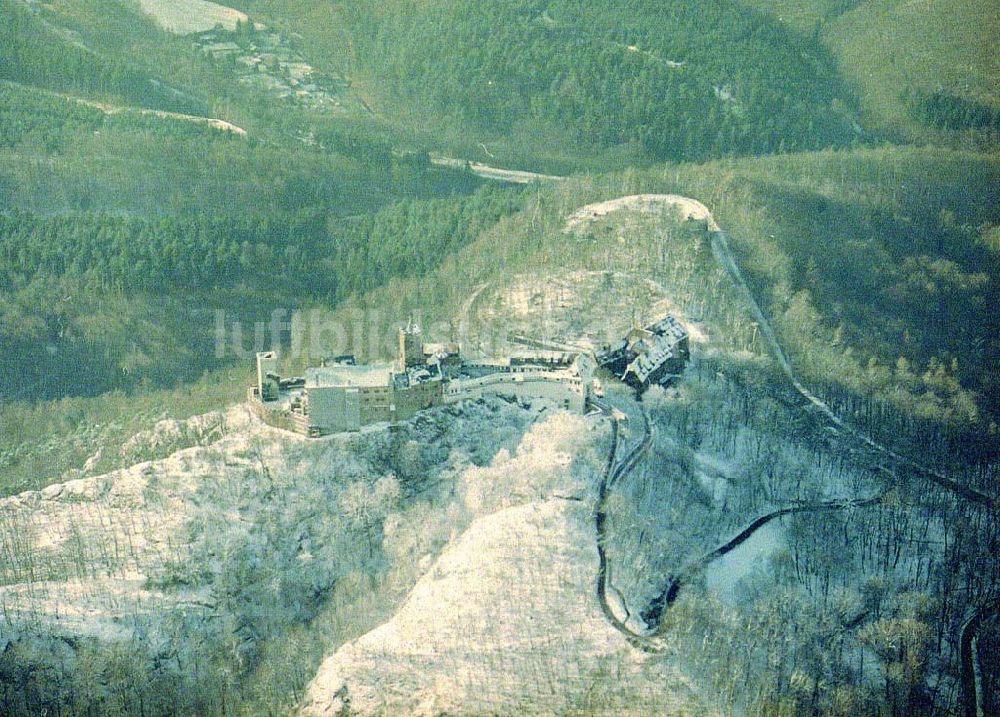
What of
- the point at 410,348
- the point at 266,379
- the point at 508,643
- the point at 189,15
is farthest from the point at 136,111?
the point at 508,643

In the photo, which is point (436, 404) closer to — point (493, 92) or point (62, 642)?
point (62, 642)

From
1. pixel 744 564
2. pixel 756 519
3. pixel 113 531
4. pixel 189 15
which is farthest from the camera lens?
pixel 189 15

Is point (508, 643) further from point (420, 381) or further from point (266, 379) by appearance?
point (266, 379)

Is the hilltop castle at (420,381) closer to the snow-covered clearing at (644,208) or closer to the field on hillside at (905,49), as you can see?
the snow-covered clearing at (644,208)

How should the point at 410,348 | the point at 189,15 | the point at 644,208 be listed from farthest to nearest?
the point at 189,15
the point at 644,208
the point at 410,348

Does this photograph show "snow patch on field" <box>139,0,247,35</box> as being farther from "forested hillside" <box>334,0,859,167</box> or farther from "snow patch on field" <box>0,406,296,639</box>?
"snow patch on field" <box>0,406,296,639</box>

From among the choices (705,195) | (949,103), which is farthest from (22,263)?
(949,103)
